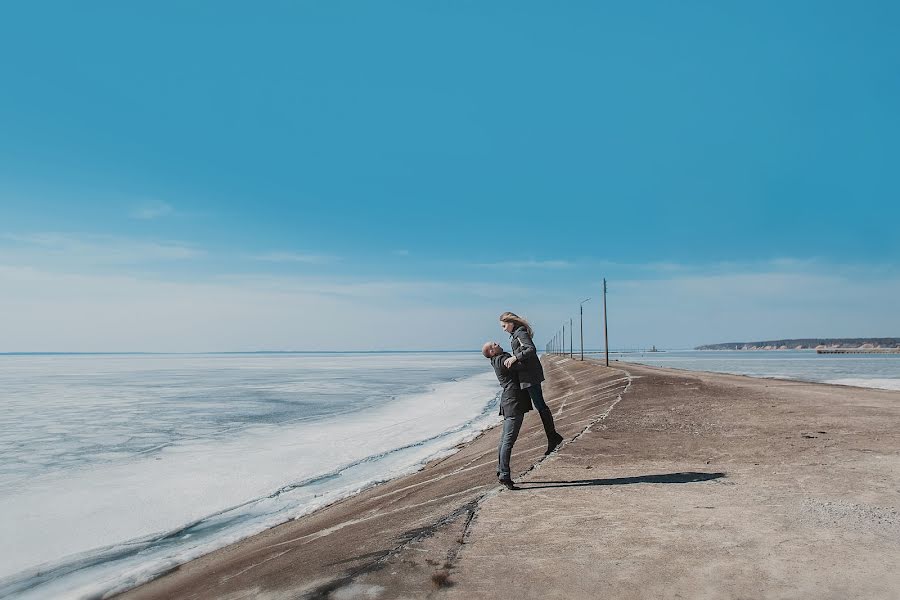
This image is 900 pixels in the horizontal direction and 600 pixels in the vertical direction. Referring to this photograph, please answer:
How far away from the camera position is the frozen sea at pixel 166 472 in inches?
331

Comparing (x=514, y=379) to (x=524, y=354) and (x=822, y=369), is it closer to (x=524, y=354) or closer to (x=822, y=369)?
(x=524, y=354)

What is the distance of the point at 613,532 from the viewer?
536 cm

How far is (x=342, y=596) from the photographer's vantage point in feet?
14.1

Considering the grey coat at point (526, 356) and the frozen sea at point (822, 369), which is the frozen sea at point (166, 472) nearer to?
the grey coat at point (526, 356)

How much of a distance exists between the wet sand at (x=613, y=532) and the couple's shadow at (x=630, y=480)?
0.03 metres

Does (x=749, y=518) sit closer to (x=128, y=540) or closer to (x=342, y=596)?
(x=342, y=596)

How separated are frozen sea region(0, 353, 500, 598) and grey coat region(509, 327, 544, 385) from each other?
A: 5074 mm

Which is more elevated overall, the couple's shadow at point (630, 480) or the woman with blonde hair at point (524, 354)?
the woman with blonde hair at point (524, 354)

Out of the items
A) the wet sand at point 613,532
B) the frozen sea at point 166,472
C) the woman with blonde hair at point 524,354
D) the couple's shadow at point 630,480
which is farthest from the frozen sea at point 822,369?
the woman with blonde hair at point 524,354

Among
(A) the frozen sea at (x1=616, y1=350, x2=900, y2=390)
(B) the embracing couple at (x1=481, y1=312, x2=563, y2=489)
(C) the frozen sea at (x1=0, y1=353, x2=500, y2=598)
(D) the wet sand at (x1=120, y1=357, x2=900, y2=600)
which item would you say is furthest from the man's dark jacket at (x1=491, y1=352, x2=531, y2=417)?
(A) the frozen sea at (x1=616, y1=350, x2=900, y2=390)

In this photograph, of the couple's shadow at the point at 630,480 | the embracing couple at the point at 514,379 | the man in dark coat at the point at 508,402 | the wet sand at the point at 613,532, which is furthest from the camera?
the couple's shadow at the point at 630,480

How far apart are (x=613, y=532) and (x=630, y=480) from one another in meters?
2.43

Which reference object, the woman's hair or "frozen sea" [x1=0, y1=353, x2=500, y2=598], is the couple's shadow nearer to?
the woman's hair

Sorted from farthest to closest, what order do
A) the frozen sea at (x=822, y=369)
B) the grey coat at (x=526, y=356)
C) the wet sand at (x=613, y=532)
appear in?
1. the frozen sea at (x=822, y=369)
2. the grey coat at (x=526, y=356)
3. the wet sand at (x=613, y=532)
